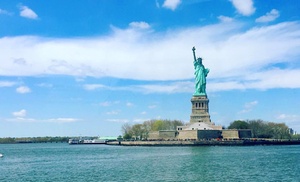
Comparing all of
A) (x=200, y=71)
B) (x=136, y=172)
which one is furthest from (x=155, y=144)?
(x=136, y=172)

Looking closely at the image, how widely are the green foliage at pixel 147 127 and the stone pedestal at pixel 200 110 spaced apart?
16.3m

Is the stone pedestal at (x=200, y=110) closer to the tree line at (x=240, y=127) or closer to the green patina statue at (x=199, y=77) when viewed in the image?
the green patina statue at (x=199, y=77)

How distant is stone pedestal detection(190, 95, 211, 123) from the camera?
270ft

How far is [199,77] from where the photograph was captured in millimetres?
85125

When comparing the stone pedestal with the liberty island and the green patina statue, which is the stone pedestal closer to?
the liberty island

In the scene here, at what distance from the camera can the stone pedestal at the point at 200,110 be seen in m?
82.4

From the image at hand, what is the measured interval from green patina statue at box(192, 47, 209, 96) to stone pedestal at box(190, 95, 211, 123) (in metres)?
1.28

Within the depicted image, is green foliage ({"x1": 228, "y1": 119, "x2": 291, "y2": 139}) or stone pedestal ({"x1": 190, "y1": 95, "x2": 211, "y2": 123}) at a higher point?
stone pedestal ({"x1": 190, "y1": 95, "x2": 211, "y2": 123})

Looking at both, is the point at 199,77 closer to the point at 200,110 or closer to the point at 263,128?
the point at 200,110

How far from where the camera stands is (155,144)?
8038cm

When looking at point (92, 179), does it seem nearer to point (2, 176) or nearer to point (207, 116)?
point (2, 176)

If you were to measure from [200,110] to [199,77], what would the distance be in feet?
20.8

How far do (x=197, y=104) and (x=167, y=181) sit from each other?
56.2 meters

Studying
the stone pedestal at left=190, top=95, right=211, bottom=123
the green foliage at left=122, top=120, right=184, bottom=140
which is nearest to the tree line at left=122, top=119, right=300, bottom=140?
the green foliage at left=122, top=120, right=184, bottom=140
